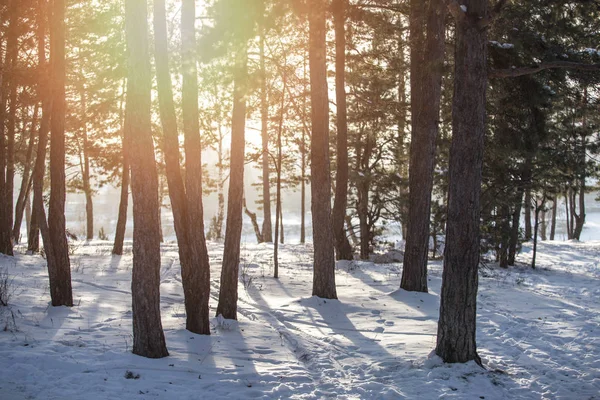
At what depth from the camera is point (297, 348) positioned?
272 inches

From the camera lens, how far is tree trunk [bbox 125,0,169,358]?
5.70 meters

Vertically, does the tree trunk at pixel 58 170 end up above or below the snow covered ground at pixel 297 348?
above

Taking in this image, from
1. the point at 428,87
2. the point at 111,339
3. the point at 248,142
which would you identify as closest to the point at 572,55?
the point at 428,87

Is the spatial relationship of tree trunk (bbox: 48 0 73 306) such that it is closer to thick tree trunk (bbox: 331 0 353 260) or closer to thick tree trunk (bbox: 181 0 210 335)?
thick tree trunk (bbox: 181 0 210 335)

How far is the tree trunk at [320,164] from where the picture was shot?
9984mm

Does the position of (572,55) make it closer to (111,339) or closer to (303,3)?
(303,3)

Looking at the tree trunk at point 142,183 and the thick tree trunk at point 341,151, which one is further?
the thick tree trunk at point 341,151

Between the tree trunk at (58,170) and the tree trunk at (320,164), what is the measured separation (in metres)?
4.67

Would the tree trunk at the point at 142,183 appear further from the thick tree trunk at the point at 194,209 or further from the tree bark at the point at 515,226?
the tree bark at the point at 515,226

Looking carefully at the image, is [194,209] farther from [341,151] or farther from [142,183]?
[341,151]

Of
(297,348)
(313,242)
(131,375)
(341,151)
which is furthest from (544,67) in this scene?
(341,151)

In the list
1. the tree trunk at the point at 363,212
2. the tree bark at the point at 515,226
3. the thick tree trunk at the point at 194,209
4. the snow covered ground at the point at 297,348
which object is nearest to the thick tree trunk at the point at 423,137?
the snow covered ground at the point at 297,348

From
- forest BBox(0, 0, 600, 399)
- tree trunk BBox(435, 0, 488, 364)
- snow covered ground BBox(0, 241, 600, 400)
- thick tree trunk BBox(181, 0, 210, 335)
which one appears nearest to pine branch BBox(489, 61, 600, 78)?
forest BBox(0, 0, 600, 399)

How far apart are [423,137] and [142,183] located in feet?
21.5
